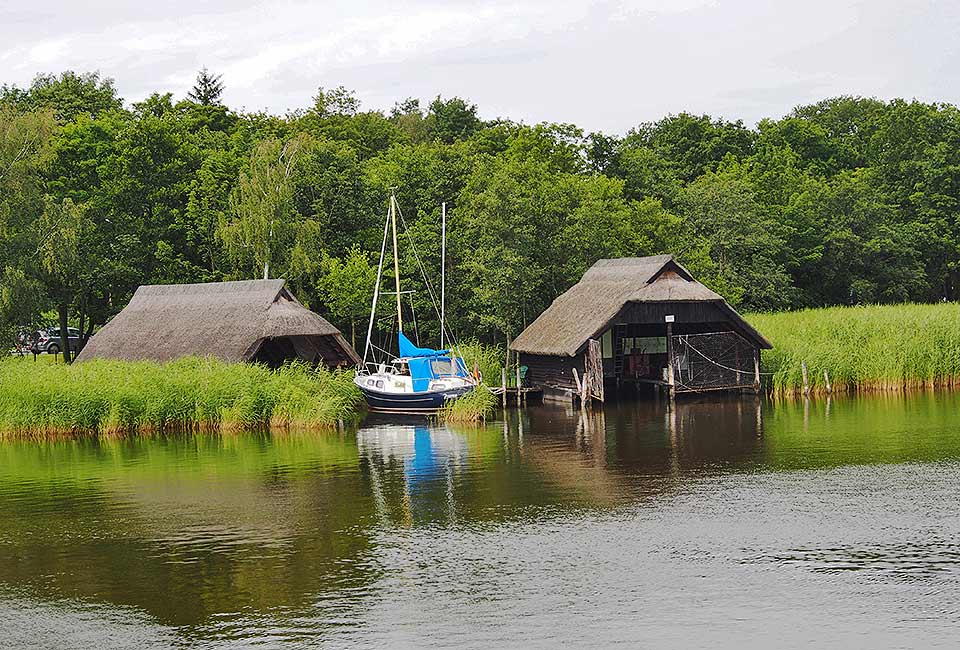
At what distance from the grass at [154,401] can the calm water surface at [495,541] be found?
92.1 inches

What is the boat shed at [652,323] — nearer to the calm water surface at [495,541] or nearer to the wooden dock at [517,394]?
the wooden dock at [517,394]

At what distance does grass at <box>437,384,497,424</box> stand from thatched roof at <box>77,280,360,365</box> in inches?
243

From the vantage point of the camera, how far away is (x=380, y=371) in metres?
40.3

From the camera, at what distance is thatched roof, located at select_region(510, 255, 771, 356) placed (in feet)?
132

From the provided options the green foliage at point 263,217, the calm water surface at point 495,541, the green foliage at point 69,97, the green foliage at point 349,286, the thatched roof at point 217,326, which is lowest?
the calm water surface at point 495,541

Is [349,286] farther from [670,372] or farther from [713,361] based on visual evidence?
[713,361]

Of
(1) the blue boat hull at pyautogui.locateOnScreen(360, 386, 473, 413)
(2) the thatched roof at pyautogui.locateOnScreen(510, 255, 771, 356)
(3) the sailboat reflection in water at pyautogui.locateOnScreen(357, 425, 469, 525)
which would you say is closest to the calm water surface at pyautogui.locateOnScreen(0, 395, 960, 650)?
(3) the sailboat reflection in water at pyautogui.locateOnScreen(357, 425, 469, 525)

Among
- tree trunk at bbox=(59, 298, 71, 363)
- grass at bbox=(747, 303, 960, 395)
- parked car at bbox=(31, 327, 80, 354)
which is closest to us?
grass at bbox=(747, 303, 960, 395)

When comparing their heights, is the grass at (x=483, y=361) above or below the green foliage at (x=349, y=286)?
below

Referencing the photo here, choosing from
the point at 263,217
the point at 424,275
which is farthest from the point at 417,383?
the point at 263,217

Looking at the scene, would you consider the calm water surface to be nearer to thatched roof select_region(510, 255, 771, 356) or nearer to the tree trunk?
thatched roof select_region(510, 255, 771, 356)

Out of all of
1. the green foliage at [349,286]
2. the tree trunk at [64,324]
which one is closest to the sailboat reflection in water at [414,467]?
the green foliage at [349,286]

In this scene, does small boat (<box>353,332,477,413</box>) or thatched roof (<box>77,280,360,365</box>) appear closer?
small boat (<box>353,332,477,413</box>)

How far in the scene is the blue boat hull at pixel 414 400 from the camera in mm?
38062
